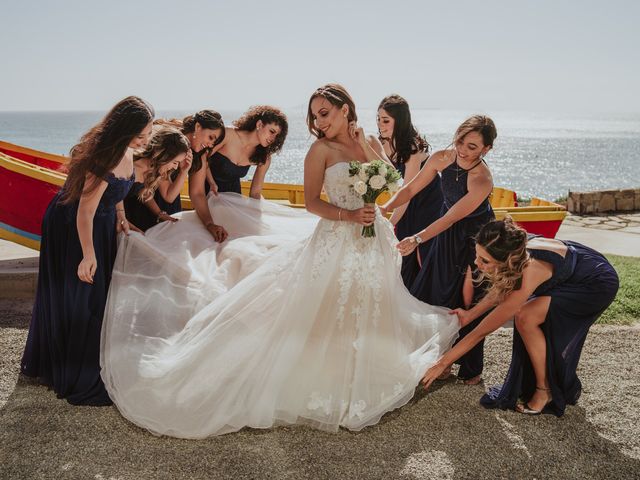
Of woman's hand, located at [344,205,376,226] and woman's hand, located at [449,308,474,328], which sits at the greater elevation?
woman's hand, located at [344,205,376,226]

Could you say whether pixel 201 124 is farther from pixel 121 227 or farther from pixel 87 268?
pixel 87 268

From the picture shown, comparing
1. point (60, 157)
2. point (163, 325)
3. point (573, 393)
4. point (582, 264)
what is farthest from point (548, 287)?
point (60, 157)

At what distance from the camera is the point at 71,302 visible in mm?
3707

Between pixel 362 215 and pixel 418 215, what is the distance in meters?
1.44

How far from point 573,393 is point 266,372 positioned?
6.63ft

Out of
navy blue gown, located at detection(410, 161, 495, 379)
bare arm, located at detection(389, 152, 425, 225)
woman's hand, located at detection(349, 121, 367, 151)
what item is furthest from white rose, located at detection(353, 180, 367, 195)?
bare arm, located at detection(389, 152, 425, 225)

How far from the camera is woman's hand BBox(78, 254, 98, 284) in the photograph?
357 centimetres

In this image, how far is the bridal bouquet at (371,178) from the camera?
131 inches

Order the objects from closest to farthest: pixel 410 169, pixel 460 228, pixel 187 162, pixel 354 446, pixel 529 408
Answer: pixel 354 446
pixel 529 408
pixel 460 228
pixel 187 162
pixel 410 169

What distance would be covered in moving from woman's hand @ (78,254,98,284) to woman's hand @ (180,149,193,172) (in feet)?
3.55

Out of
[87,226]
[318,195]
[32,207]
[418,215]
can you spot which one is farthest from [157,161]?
[32,207]

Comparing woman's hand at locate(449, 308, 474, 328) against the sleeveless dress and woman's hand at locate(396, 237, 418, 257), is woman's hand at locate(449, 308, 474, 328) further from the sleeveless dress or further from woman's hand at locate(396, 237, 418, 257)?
the sleeveless dress

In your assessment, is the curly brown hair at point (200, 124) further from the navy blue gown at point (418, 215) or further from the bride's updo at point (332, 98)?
the navy blue gown at point (418, 215)

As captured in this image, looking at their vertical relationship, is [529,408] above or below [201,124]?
below
